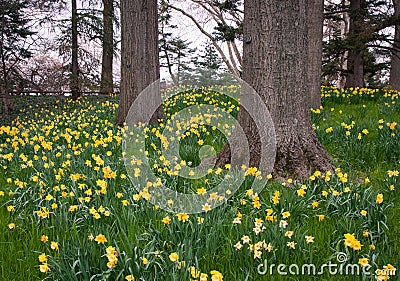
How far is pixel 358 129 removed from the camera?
4488mm

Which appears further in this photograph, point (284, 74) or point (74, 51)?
point (74, 51)

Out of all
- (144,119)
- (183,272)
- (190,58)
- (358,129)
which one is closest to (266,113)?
(358,129)

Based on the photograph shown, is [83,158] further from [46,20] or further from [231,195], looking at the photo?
[46,20]

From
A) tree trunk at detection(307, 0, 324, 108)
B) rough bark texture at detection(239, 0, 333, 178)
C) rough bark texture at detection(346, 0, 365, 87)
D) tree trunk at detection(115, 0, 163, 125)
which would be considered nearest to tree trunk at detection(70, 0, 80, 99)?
tree trunk at detection(115, 0, 163, 125)

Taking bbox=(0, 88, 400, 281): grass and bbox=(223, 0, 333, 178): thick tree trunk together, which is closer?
bbox=(0, 88, 400, 281): grass

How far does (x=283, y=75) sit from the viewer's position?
3438 mm
